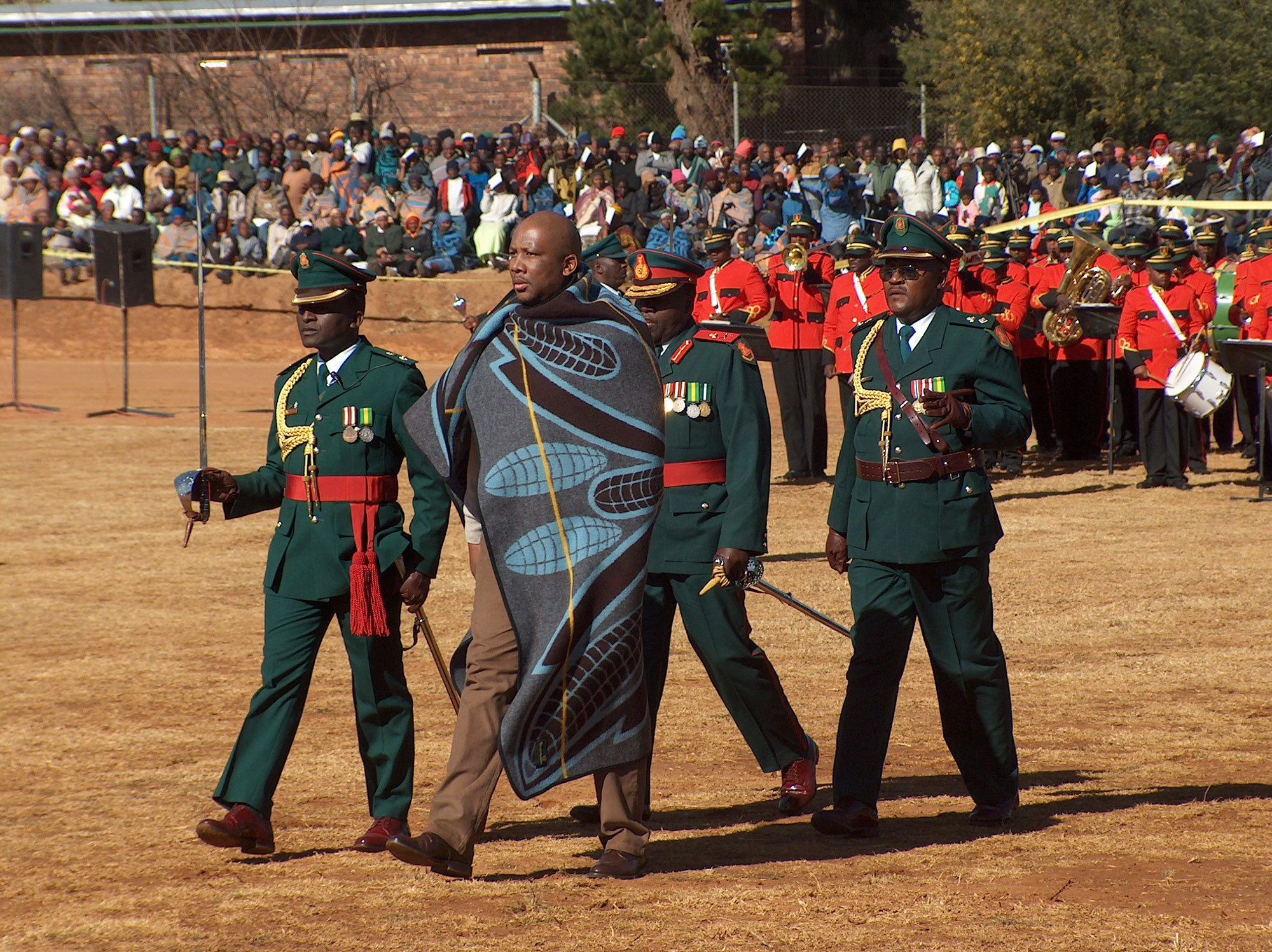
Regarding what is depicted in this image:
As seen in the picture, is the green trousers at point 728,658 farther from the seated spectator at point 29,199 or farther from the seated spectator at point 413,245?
the seated spectator at point 29,199

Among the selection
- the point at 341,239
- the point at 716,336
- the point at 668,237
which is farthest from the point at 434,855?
the point at 341,239

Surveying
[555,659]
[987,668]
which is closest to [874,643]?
[987,668]

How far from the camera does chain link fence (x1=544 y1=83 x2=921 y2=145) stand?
28.7m

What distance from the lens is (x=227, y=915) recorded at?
15.9ft

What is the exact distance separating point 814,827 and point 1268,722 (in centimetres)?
268

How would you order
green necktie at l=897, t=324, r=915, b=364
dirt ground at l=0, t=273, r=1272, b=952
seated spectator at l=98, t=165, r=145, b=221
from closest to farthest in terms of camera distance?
dirt ground at l=0, t=273, r=1272, b=952
green necktie at l=897, t=324, r=915, b=364
seated spectator at l=98, t=165, r=145, b=221

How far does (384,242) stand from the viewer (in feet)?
83.7

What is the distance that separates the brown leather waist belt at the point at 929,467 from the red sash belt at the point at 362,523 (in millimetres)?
1716

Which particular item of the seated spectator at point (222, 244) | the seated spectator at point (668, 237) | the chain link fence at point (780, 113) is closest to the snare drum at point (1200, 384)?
the seated spectator at point (668, 237)

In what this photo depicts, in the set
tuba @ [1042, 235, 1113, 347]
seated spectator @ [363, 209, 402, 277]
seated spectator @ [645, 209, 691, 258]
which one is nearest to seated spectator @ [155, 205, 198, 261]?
seated spectator @ [363, 209, 402, 277]

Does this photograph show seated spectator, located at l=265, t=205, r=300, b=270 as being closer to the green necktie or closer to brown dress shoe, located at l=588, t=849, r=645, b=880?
the green necktie

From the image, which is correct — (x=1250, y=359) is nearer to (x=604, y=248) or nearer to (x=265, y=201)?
(x=604, y=248)

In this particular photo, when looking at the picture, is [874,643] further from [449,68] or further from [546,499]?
[449,68]

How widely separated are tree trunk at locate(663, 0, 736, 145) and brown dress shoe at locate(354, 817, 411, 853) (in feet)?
83.1
